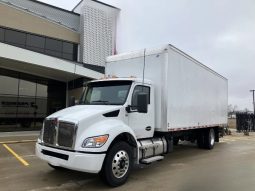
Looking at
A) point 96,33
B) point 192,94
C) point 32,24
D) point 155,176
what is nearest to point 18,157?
point 155,176

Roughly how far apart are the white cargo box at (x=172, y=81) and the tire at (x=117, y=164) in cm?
202

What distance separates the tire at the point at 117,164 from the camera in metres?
6.36

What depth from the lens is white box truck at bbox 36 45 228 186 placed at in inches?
245

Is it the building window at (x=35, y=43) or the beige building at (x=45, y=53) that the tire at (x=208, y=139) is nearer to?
the beige building at (x=45, y=53)

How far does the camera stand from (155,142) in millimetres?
8430

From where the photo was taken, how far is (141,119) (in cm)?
790

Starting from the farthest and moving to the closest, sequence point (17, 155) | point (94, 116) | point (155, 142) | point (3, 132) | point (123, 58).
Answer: point (3, 132)
point (17, 155)
point (123, 58)
point (155, 142)
point (94, 116)

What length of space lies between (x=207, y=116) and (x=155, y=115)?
15.2 feet

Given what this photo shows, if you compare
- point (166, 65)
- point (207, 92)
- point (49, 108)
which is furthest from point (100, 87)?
point (49, 108)

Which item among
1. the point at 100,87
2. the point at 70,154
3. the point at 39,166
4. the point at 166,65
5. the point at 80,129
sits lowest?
the point at 39,166

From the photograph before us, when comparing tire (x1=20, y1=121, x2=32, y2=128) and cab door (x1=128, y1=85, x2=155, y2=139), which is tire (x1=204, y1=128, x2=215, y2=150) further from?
tire (x1=20, y1=121, x2=32, y2=128)

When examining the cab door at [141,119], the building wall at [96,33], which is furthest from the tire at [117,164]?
the building wall at [96,33]

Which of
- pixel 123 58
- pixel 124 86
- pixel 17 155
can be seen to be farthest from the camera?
pixel 17 155

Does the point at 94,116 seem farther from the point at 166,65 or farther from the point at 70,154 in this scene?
the point at 166,65
